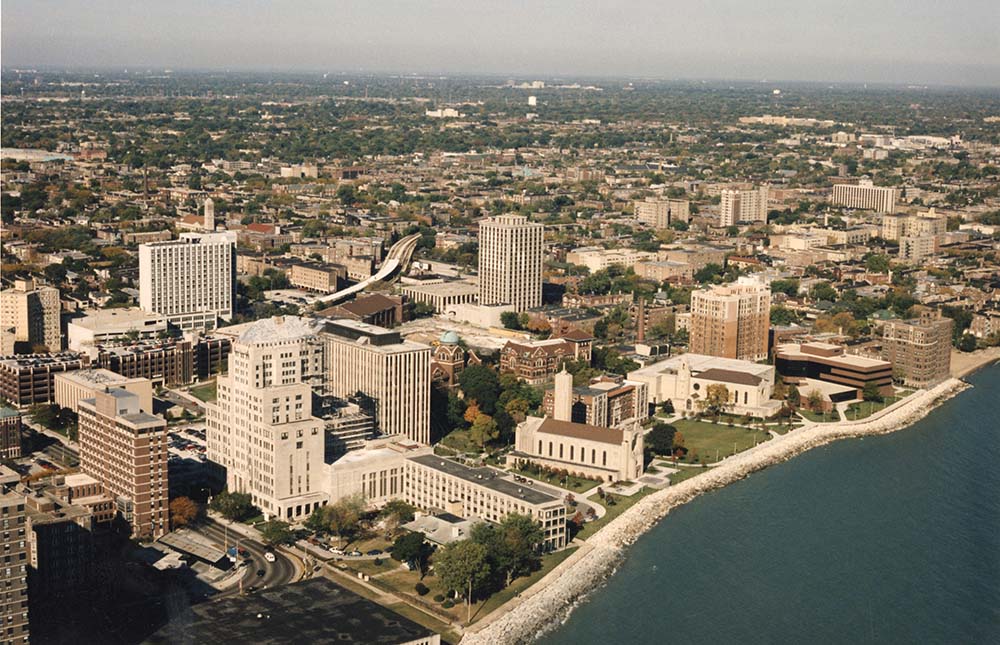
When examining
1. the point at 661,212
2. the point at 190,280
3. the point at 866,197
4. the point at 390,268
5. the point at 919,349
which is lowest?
the point at 919,349

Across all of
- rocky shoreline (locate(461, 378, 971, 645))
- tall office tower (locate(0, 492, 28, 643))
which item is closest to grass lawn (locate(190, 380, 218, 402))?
rocky shoreline (locate(461, 378, 971, 645))

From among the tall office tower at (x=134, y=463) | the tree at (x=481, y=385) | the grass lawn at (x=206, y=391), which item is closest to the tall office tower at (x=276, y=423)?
the tall office tower at (x=134, y=463)

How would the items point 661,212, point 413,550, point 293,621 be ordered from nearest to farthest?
point 293,621
point 413,550
point 661,212

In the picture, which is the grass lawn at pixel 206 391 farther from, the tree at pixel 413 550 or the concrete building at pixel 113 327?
the tree at pixel 413 550

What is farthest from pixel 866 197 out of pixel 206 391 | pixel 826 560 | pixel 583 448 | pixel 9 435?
pixel 9 435

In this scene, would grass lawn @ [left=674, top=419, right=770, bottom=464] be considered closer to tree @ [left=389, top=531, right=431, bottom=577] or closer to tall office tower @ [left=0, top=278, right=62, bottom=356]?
tree @ [left=389, top=531, right=431, bottom=577]

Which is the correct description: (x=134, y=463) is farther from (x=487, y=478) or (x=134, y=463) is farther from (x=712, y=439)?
(x=712, y=439)
